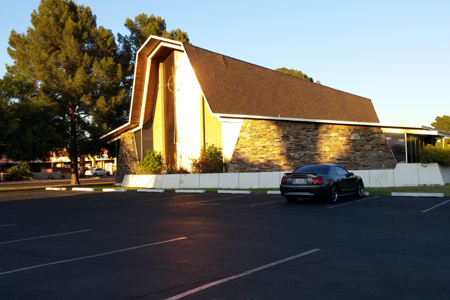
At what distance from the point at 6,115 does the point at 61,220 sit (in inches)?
979

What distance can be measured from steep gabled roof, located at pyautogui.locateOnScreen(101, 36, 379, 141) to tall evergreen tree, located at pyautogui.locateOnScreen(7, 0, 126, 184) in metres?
5.35

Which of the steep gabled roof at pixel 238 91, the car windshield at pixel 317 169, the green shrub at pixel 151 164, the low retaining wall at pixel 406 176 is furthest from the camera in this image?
the green shrub at pixel 151 164

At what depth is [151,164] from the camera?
3462 centimetres

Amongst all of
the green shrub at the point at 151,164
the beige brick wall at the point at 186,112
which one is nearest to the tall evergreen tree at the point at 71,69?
the green shrub at the point at 151,164

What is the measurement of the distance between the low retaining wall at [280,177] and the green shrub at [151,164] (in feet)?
14.9

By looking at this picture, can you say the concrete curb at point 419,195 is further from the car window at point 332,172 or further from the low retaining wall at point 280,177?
the low retaining wall at point 280,177

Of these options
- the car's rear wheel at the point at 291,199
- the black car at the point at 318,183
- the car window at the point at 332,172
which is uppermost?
the car window at the point at 332,172

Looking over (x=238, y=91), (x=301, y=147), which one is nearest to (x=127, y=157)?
(x=238, y=91)

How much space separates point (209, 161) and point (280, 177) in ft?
19.9

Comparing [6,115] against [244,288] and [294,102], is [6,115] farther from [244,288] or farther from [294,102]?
[244,288]

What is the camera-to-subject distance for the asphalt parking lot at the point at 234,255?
575cm

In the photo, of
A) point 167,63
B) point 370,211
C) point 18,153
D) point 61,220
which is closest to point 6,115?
point 18,153

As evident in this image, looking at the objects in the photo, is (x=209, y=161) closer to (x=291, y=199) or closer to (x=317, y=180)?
(x=291, y=199)

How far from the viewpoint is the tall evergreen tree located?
4181 cm
